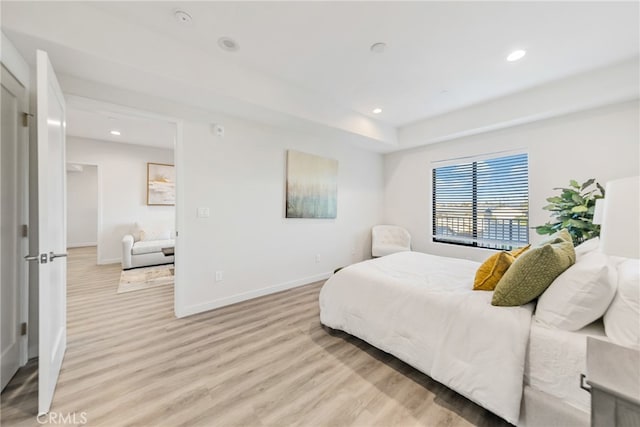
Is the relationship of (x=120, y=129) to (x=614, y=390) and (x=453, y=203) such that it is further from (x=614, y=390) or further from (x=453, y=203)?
(x=614, y=390)

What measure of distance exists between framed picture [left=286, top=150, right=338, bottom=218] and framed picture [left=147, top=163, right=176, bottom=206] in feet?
12.8

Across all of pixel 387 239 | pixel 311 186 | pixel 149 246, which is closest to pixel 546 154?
pixel 387 239

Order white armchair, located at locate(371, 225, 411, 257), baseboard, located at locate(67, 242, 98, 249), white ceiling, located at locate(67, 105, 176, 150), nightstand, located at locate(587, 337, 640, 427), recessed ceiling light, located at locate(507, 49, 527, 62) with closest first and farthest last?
1. nightstand, located at locate(587, 337, 640, 427)
2. recessed ceiling light, located at locate(507, 49, 527, 62)
3. white ceiling, located at locate(67, 105, 176, 150)
4. white armchair, located at locate(371, 225, 411, 257)
5. baseboard, located at locate(67, 242, 98, 249)

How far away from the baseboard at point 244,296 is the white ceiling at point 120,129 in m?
2.75

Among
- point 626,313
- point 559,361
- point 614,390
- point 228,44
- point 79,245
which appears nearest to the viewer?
point 614,390

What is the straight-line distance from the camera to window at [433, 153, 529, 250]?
3.53m

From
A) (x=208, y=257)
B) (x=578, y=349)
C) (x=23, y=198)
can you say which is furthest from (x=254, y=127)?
(x=578, y=349)

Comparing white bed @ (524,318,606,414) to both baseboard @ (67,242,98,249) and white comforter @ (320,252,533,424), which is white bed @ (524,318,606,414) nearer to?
white comforter @ (320,252,533,424)

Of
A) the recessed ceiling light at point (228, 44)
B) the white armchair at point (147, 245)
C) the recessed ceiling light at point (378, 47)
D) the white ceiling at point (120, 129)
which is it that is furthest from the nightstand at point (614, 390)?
the white armchair at point (147, 245)

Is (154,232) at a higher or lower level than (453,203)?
lower

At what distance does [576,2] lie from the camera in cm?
176

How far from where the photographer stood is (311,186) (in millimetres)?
3816

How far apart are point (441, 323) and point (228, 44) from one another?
285cm

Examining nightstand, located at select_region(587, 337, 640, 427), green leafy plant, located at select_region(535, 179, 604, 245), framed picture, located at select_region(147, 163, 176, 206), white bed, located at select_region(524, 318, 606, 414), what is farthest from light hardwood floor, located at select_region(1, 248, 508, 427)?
framed picture, located at select_region(147, 163, 176, 206)
